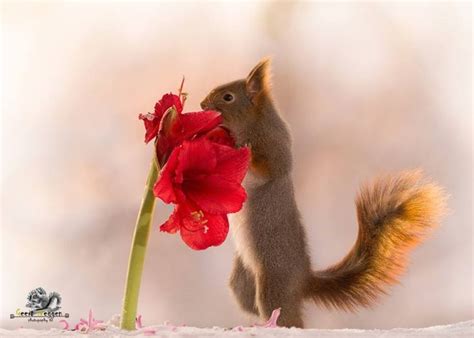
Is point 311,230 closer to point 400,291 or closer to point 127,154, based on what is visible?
point 400,291

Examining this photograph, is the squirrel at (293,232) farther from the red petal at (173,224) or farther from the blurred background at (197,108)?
the red petal at (173,224)

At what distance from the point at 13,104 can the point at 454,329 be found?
0.70 metres

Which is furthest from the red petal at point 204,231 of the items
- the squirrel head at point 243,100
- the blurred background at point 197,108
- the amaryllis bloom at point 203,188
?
the blurred background at point 197,108

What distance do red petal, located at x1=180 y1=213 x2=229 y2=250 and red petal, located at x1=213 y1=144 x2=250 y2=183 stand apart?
0.03 m

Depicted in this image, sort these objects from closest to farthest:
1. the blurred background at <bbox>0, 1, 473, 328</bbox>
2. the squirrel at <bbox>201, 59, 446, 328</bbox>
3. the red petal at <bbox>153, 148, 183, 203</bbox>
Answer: the red petal at <bbox>153, 148, 183, 203</bbox> < the squirrel at <bbox>201, 59, 446, 328</bbox> < the blurred background at <bbox>0, 1, 473, 328</bbox>

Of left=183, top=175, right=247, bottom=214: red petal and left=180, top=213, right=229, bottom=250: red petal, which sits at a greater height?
left=183, top=175, right=247, bottom=214: red petal

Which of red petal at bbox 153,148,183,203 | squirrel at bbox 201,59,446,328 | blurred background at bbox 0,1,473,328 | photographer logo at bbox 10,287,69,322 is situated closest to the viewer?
red petal at bbox 153,148,183,203

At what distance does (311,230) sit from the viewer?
958mm

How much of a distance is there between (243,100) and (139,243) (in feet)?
1.50

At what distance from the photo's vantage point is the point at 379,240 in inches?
32.7

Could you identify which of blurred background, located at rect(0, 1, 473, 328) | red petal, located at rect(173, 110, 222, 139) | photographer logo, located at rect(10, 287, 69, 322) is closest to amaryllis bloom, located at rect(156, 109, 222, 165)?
red petal, located at rect(173, 110, 222, 139)

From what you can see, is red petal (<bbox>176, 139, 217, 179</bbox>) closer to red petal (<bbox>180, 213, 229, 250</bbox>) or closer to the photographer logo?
red petal (<bbox>180, 213, 229, 250</bbox>)

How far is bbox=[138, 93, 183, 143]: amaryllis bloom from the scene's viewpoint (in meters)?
0.48

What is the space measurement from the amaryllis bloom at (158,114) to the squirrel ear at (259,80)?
14.5 inches
